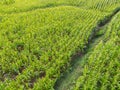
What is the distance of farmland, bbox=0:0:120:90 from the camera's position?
11.6 meters

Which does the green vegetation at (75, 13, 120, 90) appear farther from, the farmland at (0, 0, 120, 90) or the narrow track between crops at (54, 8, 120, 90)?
the narrow track between crops at (54, 8, 120, 90)

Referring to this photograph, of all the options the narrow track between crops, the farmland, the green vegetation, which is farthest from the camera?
the narrow track between crops

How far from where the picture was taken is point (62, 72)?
12.9 m

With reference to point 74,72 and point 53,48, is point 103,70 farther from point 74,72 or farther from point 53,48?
point 53,48

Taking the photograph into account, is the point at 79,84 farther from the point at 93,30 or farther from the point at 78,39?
the point at 93,30

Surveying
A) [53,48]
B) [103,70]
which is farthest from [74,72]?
[53,48]

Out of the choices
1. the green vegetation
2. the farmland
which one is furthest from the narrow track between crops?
the green vegetation

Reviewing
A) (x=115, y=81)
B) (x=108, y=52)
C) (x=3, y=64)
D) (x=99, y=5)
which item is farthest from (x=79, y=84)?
(x=99, y=5)

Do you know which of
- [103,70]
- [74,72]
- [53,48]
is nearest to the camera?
[103,70]

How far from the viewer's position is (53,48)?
48.8 ft

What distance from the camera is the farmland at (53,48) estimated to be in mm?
11570

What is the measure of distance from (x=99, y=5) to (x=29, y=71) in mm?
16606

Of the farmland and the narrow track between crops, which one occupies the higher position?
the farmland

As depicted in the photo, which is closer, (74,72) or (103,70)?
(103,70)
